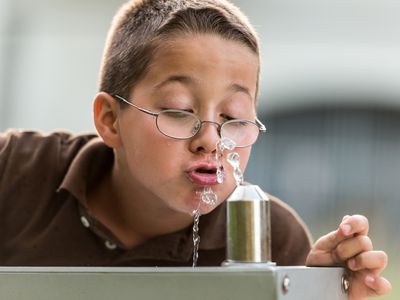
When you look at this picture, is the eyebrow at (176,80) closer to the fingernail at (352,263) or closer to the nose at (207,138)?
the nose at (207,138)

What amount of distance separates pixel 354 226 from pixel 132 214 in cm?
34

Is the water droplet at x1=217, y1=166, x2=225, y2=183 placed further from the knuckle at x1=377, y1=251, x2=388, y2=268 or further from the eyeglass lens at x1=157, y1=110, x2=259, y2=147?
the knuckle at x1=377, y1=251, x2=388, y2=268

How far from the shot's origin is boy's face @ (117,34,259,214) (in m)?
0.89

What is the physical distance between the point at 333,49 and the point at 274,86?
32 centimetres

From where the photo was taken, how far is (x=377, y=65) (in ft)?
14.0

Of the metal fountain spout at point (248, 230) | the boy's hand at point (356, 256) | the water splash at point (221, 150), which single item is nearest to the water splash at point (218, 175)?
the water splash at point (221, 150)

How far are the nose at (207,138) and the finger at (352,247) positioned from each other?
15 centimetres

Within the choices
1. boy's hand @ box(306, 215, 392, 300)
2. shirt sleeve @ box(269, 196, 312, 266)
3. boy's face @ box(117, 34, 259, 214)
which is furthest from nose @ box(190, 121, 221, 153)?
shirt sleeve @ box(269, 196, 312, 266)

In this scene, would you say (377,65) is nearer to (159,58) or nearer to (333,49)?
(333,49)

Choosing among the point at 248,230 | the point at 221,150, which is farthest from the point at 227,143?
the point at 248,230

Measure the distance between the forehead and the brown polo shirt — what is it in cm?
21

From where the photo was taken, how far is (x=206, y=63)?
0.92 m

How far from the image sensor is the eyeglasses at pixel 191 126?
0.88 metres

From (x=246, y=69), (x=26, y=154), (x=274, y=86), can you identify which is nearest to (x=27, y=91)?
(x=274, y=86)
